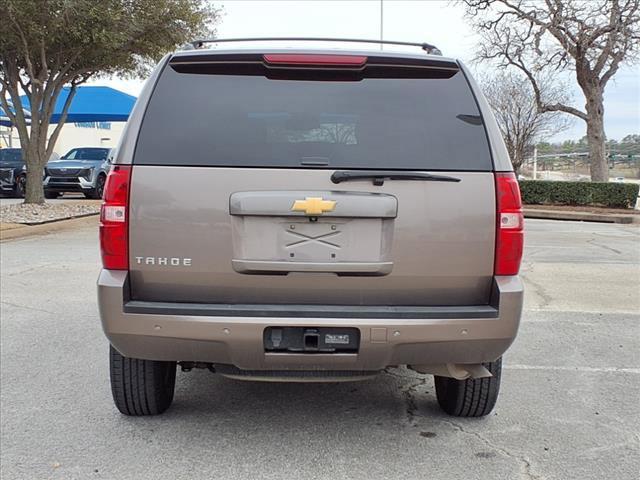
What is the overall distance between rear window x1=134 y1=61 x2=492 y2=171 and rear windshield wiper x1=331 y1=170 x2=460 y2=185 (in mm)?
40

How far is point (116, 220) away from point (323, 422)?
1.65 meters

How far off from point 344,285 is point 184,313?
74 cm

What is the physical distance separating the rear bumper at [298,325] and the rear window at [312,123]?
2.15ft

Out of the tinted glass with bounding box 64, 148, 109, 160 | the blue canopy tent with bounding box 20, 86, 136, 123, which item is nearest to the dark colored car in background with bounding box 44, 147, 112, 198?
the tinted glass with bounding box 64, 148, 109, 160

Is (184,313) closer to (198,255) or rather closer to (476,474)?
(198,255)

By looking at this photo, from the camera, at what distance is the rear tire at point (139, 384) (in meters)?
3.32

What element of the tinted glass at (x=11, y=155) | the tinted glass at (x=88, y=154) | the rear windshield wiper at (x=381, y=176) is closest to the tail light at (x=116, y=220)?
the rear windshield wiper at (x=381, y=176)

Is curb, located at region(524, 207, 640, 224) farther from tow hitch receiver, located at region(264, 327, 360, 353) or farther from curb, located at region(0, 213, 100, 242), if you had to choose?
tow hitch receiver, located at region(264, 327, 360, 353)

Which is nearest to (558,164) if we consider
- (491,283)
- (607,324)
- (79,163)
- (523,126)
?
(523,126)

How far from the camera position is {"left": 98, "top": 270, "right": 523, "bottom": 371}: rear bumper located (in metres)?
2.81

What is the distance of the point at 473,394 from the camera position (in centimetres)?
349

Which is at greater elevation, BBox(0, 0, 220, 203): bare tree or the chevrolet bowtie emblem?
BBox(0, 0, 220, 203): bare tree

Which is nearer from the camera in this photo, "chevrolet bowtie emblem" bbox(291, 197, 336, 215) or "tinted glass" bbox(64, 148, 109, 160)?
"chevrolet bowtie emblem" bbox(291, 197, 336, 215)

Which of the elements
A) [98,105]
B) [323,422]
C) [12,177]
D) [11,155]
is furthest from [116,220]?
[11,155]
